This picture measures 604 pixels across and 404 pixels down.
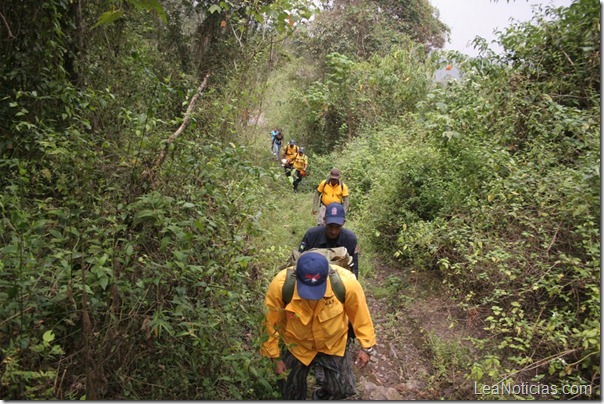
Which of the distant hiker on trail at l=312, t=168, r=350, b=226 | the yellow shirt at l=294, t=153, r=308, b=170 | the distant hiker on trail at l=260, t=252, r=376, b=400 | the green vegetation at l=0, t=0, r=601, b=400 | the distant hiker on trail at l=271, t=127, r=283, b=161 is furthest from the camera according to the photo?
the distant hiker on trail at l=271, t=127, r=283, b=161

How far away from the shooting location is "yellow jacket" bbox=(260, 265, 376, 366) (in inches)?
120

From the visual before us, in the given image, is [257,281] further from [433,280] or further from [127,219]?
[433,280]

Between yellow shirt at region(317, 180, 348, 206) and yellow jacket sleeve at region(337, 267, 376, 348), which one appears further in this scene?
yellow shirt at region(317, 180, 348, 206)

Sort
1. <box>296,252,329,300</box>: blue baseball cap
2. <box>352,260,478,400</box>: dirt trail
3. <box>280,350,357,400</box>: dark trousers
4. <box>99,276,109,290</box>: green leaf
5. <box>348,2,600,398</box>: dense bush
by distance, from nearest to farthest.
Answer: <box>99,276,109,290</box>: green leaf → <box>296,252,329,300</box>: blue baseball cap → <box>280,350,357,400</box>: dark trousers → <box>348,2,600,398</box>: dense bush → <box>352,260,478,400</box>: dirt trail

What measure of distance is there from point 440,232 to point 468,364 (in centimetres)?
205

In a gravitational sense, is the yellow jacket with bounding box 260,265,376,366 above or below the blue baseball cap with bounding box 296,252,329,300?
below

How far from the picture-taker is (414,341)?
493 centimetres

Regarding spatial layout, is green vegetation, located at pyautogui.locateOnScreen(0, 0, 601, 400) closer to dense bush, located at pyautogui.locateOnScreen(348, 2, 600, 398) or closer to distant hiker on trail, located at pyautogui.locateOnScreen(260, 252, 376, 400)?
dense bush, located at pyautogui.locateOnScreen(348, 2, 600, 398)

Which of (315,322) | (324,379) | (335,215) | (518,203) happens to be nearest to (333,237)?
(335,215)

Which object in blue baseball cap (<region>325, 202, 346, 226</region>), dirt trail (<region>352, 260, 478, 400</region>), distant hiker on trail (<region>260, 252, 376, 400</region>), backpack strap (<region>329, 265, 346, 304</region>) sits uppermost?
blue baseball cap (<region>325, 202, 346, 226</region>)

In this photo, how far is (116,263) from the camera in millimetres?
2584

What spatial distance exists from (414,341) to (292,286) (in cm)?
249

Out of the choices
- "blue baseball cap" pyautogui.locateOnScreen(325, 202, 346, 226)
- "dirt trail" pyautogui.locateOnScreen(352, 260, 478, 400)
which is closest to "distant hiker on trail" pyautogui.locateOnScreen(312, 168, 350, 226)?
"dirt trail" pyautogui.locateOnScreen(352, 260, 478, 400)

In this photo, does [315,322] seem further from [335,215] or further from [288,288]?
[335,215]
